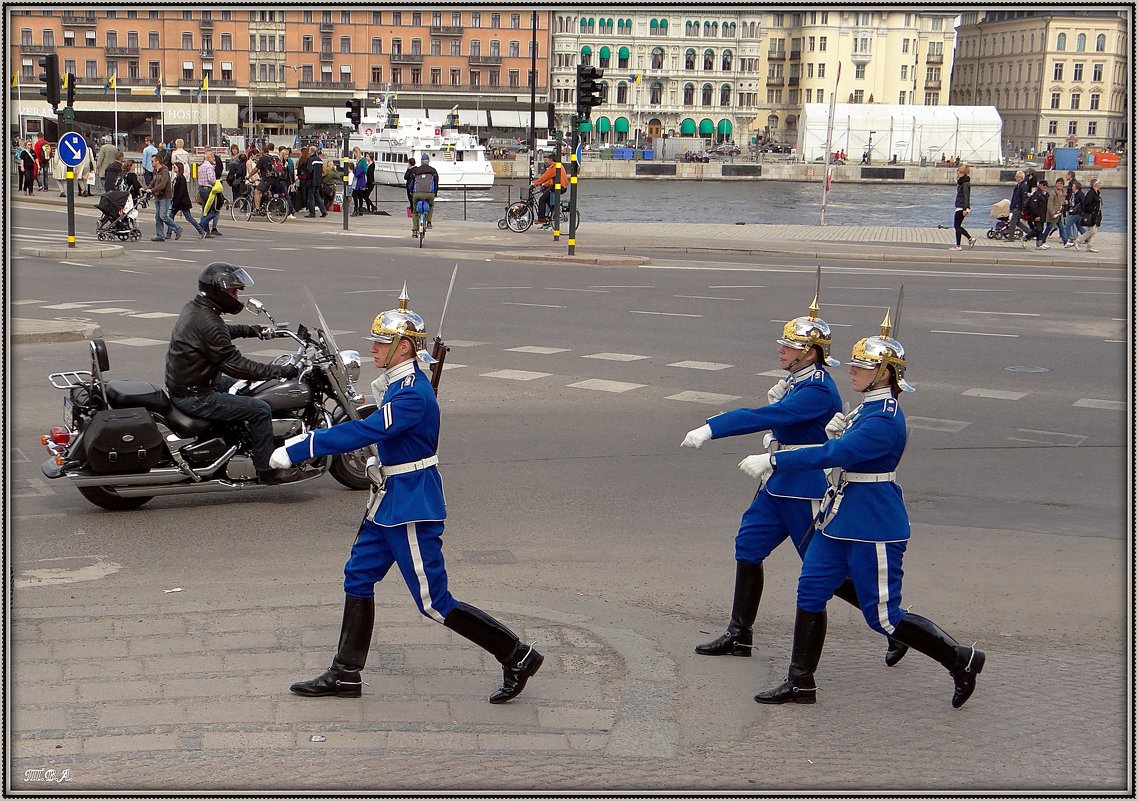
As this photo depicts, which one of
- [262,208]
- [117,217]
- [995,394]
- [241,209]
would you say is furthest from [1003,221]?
[995,394]

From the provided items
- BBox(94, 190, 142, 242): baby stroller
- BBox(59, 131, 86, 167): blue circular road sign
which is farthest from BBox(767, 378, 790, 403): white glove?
BBox(94, 190, 142, 242): baby stroller

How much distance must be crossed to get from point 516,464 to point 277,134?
11252cm

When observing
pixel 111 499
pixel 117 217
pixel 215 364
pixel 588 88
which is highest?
pixel 588 88

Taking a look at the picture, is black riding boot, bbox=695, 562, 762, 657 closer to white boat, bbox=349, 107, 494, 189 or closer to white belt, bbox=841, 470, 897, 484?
white belt, bbox=841, 470, 897, 484

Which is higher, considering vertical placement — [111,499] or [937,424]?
[937,424]

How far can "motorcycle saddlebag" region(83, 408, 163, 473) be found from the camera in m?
8.38

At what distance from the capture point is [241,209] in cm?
3741

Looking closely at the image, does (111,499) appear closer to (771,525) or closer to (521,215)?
(771,525)

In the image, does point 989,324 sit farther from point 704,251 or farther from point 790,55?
point 790,55

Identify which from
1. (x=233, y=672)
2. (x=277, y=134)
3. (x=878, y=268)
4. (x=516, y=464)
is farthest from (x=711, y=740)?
(x=277, y=134)

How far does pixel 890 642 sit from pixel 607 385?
749cm

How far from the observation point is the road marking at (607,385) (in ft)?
43.2

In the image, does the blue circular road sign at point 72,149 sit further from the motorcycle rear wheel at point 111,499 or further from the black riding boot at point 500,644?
the black riding boot at point 500,644

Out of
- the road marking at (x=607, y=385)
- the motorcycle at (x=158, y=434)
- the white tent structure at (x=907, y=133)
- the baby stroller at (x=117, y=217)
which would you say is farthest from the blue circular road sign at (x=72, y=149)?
the white tent structure at (x=907, y=133)
